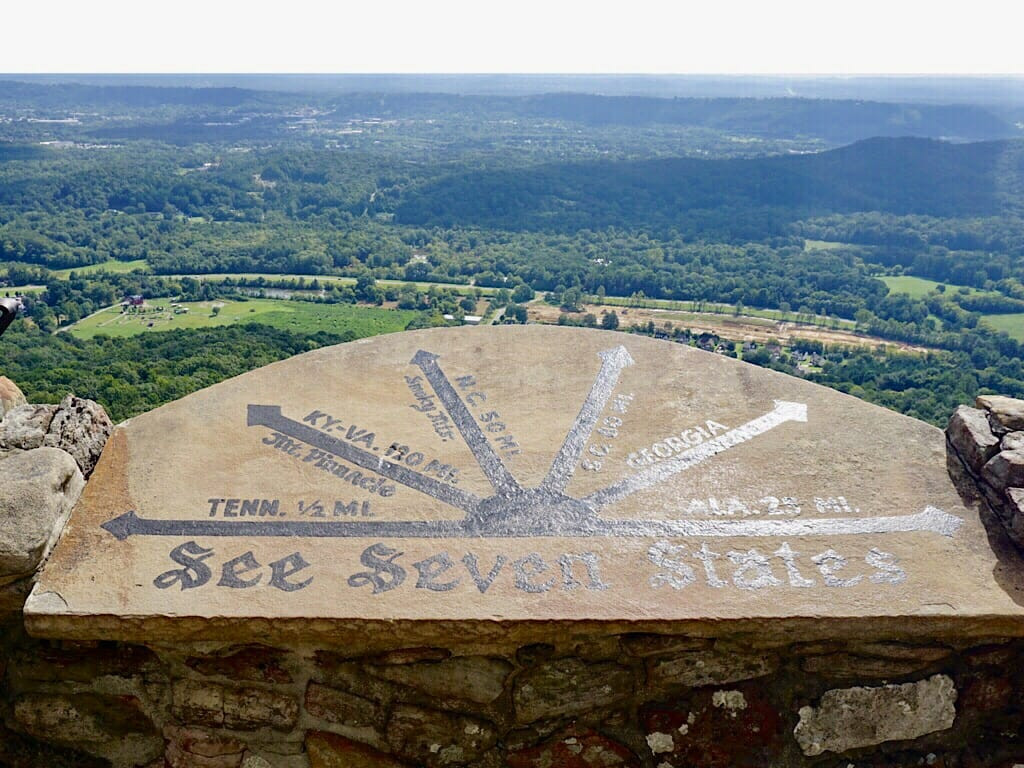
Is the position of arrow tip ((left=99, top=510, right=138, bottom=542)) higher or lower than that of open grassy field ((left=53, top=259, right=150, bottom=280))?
higher

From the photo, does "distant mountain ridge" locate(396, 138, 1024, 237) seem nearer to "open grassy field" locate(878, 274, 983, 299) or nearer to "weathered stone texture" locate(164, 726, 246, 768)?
"open grassy field" locate(878, 274, 983, 299)

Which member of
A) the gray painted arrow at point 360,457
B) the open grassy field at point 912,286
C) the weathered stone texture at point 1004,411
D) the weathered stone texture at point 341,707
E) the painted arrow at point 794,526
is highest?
the weathered stone texture at point 1004,411

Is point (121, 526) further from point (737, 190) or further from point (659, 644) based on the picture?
point (737, 190)

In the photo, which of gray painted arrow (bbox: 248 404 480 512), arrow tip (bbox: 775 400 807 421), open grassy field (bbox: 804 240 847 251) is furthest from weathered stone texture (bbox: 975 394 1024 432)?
open grassy field (bbox: 804 240 847 251)

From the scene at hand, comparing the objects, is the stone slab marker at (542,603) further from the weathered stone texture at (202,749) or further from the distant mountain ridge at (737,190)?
the distant mountain ridge at (737,190)

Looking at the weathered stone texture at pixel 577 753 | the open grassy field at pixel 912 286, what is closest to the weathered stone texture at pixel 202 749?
the weathered stone texture at pixel 577 753

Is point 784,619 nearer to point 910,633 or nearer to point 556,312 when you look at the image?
point 910,633

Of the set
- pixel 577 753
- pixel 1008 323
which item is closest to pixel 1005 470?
pixel 577 753
